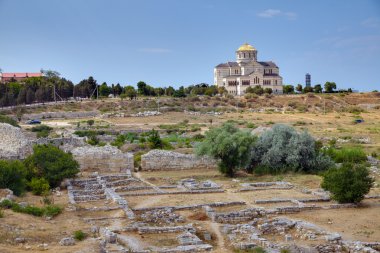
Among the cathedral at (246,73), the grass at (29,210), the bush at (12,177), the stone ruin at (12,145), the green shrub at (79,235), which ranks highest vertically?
the cathedral at (246,73)

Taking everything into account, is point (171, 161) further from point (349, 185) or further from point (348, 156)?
point (349, 185)

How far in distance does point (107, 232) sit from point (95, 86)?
86.6 m

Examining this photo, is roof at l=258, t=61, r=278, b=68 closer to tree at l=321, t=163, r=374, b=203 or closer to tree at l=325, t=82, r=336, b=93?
tree at l=325, t=82, r=336, b=93

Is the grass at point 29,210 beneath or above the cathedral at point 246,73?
beneath

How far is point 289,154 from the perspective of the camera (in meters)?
27.1

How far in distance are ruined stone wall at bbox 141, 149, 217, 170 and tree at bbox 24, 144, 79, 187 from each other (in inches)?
232

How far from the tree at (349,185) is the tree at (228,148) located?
7474 mm

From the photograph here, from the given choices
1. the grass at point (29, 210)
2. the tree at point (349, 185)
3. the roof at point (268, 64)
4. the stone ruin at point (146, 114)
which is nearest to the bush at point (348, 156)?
the tree at point (349, 185)

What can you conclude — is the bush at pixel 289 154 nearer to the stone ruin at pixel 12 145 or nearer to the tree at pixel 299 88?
the stone ruin at pixel 12 145

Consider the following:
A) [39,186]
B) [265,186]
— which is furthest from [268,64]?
[39,186]

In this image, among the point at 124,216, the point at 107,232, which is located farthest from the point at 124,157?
the point at 107,232

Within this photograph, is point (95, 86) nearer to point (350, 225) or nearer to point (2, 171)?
point (2, 171)

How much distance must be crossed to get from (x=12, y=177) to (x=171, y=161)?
1068 centimetres

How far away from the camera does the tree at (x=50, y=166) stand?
2355cm
